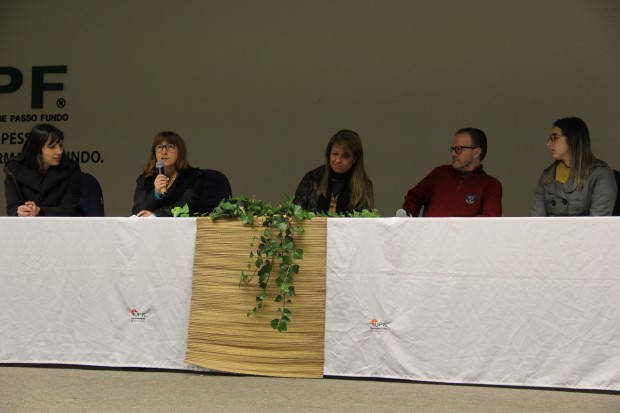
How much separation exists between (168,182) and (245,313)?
124 cm

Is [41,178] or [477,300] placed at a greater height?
[41,178]

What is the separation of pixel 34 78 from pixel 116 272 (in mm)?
4074

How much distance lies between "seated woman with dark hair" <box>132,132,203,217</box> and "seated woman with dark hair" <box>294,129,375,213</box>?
65 cm

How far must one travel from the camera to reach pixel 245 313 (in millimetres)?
3789

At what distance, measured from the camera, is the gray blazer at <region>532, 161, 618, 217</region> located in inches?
175

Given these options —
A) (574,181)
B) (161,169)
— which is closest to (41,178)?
(161,169)

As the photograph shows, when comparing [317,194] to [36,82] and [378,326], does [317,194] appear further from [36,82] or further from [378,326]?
[36,82]

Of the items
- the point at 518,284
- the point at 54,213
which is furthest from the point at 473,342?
the point at 54,213

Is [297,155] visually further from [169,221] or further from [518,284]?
[518,284]

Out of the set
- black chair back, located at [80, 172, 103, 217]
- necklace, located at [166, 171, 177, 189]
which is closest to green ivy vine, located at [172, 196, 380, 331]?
necklace, located at [166, 171, 177, 189]

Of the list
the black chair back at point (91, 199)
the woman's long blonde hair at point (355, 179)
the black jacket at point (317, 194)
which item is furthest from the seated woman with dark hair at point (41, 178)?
the woman's long blonde hair at point (355, 179)

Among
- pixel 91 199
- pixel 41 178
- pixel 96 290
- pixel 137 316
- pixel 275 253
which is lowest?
pixel 137 316

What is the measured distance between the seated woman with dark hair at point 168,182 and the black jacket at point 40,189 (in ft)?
1.36

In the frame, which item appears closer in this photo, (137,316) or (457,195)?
(137,316)
